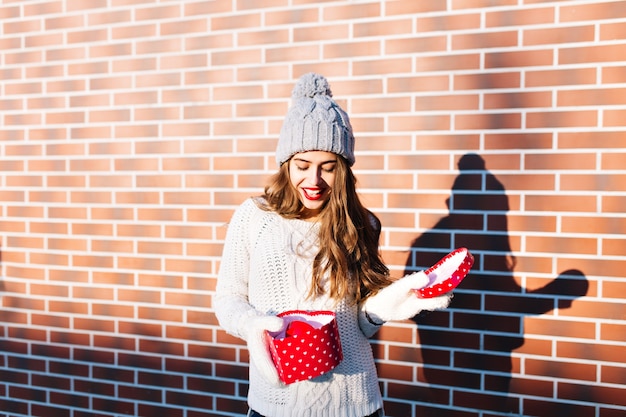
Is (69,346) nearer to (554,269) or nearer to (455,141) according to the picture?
(455,141)

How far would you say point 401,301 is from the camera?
72.3 inches

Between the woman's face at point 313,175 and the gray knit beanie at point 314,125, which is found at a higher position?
the gray knit beanie at point 314,125

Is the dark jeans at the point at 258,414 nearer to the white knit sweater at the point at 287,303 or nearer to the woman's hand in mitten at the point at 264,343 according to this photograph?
the white knit sweater at the point at 287,303

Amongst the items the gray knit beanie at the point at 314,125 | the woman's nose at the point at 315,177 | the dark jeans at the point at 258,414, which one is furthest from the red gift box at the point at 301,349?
the gray knit beanie at the point at 314,125

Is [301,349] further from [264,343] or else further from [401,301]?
[401,301]

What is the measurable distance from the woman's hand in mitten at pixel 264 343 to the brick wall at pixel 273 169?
44.8 inches

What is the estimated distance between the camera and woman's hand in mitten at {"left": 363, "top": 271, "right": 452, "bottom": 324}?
1.77 meters

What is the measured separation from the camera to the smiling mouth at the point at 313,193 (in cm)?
185

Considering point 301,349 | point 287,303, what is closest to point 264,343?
point 301,349

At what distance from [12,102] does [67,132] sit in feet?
1.35

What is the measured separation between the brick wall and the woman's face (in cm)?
75

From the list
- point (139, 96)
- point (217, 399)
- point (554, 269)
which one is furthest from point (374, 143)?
point (217, 399)

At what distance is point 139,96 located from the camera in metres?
2.93

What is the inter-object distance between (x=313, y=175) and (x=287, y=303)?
1.44 ft
